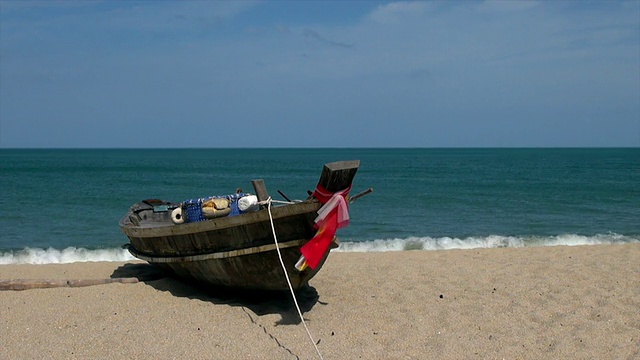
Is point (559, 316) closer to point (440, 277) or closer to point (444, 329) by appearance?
point (444, 329)

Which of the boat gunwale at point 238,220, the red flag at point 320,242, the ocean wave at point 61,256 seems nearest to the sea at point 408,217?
the ocean wave at point 61,256

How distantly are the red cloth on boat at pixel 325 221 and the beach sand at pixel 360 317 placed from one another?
852 mm

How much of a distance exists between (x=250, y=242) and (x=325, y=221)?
964 millimetres

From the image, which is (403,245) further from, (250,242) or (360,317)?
(250,242)

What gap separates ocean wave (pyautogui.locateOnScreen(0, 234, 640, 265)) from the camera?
43.3 feet

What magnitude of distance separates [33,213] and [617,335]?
18.9 metres

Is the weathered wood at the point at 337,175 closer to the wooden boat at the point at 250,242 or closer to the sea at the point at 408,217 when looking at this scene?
the wooden boat at the point at 250,242

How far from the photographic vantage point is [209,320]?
6914 mm

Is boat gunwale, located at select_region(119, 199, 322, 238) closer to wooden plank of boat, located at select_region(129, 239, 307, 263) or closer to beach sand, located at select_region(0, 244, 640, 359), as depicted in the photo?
wooden plank of boat, located at select_region(129, 239, 307, 263)

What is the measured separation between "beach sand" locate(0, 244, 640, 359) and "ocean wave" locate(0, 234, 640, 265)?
408 cm

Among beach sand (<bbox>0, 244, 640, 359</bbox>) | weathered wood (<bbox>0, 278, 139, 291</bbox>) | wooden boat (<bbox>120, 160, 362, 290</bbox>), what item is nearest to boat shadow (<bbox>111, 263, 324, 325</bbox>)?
beach sand (<bbox>0, 244, 640, 359</bbox>)

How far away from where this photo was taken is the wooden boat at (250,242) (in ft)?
21.6

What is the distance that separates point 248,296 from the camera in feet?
25.8

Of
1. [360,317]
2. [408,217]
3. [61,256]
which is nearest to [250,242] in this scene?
[360,317]
